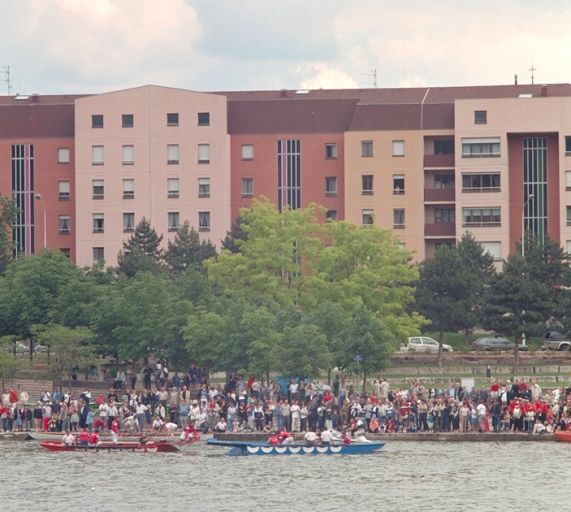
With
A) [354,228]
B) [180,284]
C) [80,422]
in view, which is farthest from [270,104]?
[80,422]

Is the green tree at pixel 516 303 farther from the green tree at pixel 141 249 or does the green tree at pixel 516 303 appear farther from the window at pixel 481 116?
the window at pixel 481 116

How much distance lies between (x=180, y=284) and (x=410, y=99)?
2422 inches

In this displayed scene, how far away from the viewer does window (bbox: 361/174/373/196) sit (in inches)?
6954

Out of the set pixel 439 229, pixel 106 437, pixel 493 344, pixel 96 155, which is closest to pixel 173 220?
pixel 96 155

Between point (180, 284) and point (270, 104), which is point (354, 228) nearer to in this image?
point (180, 284)

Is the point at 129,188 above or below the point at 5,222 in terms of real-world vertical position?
above

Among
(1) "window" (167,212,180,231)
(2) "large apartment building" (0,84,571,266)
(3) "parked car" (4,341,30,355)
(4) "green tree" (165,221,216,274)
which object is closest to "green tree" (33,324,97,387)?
(3) "parked car" (4,341,30,355)

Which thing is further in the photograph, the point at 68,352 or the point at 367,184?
the point at 367,184

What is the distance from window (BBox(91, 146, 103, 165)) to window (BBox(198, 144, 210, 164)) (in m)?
9.05

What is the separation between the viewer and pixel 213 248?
168500mm

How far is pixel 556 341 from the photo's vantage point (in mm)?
146750

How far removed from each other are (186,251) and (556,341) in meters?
36.2

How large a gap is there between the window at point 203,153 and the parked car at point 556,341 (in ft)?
145

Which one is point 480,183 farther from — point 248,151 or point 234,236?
point 234,236
